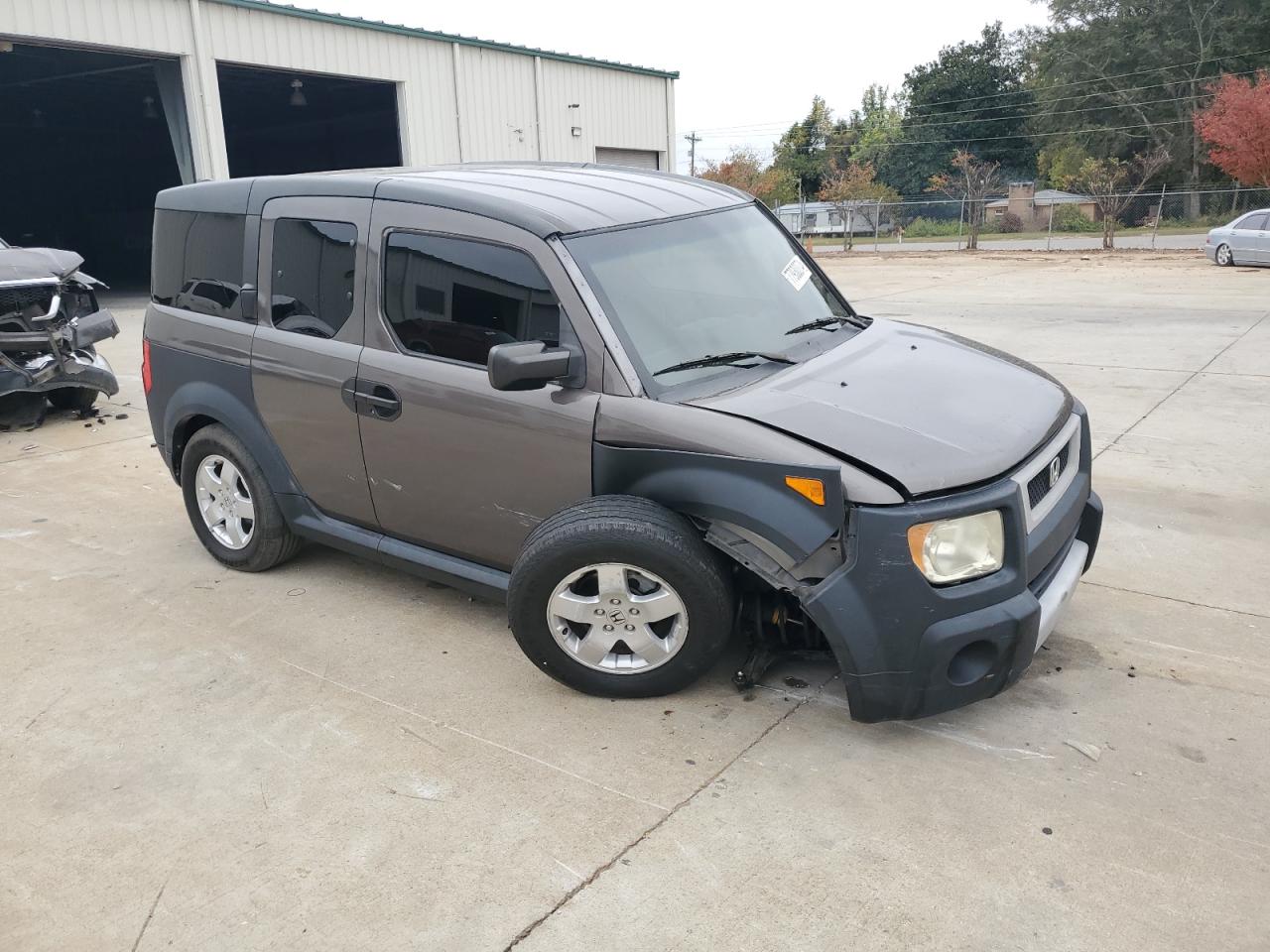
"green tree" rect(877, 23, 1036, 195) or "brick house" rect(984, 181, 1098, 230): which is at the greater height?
"green tree" rect(877, 23, 1036, 195)

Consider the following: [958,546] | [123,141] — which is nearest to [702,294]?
[958,546]

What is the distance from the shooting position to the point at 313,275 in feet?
14.5

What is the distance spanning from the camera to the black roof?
3875 millimetres

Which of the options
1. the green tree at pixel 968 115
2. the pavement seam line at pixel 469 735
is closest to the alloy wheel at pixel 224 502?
the pavement seam line at pixel 469 735

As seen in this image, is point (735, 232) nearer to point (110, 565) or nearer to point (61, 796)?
point (61, 796)

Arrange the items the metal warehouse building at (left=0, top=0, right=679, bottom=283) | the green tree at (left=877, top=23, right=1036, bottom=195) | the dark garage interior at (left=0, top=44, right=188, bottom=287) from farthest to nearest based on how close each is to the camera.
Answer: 1. the green tree at (left=877, top=23, right=1036, bottom=195)
2. the dark garage interior at (left=0, top=44, right=188, bottom=287)
3. the metal warehouse building at (left=0, top=0, right=679, bottom=283)

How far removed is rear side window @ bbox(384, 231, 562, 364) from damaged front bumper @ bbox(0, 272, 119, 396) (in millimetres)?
5484

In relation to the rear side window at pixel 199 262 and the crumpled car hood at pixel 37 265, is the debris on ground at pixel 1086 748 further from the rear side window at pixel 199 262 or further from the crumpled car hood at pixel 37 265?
the crumpled car hood at pixel 37 265

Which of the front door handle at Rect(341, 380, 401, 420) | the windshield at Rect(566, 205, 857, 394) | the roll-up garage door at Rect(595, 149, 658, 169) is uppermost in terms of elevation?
the roll-up garage door at Rect(595, 149, 658, 169)

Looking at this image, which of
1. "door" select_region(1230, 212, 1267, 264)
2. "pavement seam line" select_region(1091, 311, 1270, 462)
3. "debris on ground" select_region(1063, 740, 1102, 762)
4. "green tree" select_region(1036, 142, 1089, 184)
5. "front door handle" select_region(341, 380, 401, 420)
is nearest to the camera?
"debris on ground" select_region(1063, 740, 1102, 762)

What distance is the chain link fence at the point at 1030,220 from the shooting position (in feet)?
112

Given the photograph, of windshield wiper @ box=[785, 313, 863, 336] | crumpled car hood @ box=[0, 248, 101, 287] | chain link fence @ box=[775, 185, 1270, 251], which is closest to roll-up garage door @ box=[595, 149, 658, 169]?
chain link fence @ box=[775, 185, 1270, 251]

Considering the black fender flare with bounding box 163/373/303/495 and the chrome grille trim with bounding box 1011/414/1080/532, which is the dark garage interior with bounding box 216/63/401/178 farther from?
the chrome grille trim with bounding box 1011/414/1080/532

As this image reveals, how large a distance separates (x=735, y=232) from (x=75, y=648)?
10.9 feet
